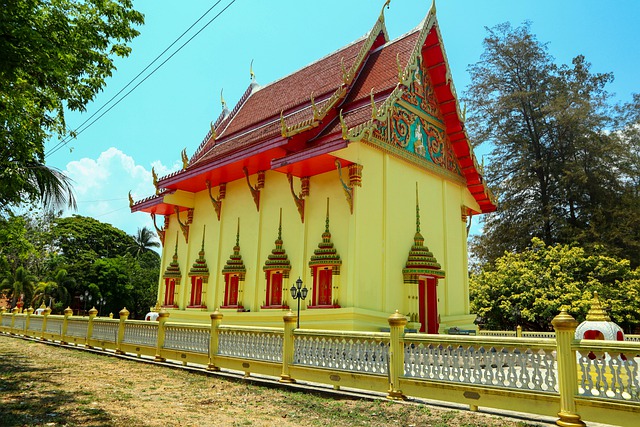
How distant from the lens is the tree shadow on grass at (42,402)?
5.22 metres

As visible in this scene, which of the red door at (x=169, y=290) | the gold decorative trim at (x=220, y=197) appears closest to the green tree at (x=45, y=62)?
the gold decorative trim at (x=220, y=197)

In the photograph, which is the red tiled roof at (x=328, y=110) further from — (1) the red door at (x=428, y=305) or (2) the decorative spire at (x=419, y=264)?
(1) the red door at (x=428, y=305)

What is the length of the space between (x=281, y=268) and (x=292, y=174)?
7.27 feet

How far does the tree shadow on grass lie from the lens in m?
5.22

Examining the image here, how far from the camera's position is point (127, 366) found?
33.9ft

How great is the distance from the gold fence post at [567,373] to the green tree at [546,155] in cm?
1805

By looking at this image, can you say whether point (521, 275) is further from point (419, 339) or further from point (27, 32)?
point (27, 32)

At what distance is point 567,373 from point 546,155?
22.8 metres

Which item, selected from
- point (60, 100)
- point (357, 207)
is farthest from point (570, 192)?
point (60, 100)

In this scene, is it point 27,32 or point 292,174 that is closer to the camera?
point 27,32

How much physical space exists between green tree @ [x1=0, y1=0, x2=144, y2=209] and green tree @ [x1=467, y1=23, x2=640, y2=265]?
20.1m

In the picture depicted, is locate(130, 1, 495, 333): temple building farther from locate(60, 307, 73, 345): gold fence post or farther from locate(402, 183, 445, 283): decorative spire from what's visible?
locate(60, 307, 73, 345): gold fence post

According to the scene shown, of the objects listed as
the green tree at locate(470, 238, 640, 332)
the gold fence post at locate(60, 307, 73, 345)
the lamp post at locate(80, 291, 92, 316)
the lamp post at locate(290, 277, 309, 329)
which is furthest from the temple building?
the lamp post at locate(80, 291, 92, 316)

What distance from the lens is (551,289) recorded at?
1839 centimetres
